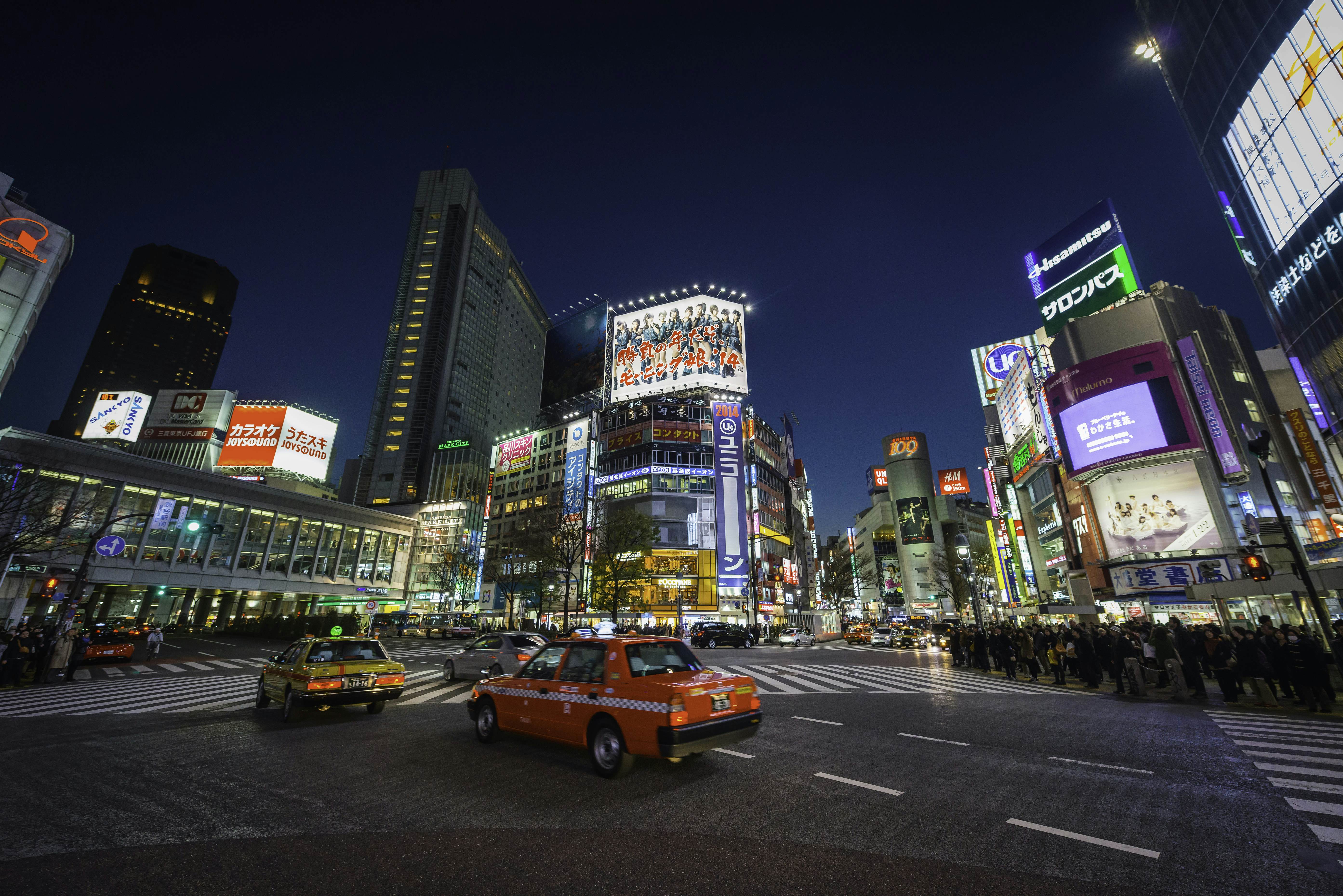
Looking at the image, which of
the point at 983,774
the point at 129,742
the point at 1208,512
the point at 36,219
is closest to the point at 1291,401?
the point at 1208,512

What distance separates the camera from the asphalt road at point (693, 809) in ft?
13.0

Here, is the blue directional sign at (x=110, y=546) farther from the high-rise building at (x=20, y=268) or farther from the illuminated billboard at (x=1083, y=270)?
the illuminated billboard at (x=1083, y=270)

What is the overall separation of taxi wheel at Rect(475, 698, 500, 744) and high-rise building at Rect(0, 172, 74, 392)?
40.2 metres

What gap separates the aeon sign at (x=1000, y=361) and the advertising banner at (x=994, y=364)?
0.03 metres

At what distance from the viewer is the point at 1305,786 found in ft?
20.5

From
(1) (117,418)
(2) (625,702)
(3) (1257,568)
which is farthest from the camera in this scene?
(1) (117,418)

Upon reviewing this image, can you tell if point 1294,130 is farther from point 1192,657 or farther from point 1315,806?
point 1315,806

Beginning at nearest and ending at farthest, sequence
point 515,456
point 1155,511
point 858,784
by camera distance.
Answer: point 858,784 → point 1155,511 → point 515,456

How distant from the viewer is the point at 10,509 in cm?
2030

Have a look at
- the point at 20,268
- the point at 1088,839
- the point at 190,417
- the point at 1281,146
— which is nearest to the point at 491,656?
the point at 1088,839

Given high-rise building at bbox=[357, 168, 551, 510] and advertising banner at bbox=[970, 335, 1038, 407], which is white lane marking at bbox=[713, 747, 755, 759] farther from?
high-rise building at bbox=[357, 168, 551, 510]

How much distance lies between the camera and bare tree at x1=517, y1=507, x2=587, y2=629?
153 ft

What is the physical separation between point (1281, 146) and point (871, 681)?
165ft

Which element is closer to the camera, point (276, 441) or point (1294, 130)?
point (1294, 130)
